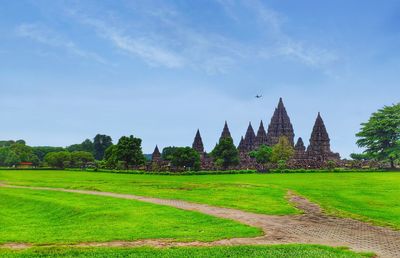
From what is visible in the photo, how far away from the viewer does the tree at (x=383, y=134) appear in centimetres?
7125

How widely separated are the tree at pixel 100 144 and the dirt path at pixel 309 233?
397 ft

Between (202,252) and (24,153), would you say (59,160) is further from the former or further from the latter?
(202,252)

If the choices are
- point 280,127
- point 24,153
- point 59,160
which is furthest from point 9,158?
point 280,127

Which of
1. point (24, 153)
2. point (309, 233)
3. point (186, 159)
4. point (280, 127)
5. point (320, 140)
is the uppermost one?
point (280, 127)

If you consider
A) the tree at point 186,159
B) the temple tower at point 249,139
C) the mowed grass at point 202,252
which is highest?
the temple tower at point 249,139

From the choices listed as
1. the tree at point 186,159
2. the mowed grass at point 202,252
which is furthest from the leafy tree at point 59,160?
the mowed grass at point 202,252

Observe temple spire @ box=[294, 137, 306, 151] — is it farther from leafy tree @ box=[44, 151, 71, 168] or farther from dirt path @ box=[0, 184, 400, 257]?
dirt path @ box=[0, 184, 400, 257]

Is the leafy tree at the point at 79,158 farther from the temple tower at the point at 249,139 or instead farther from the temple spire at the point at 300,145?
the temple spire at the point at 300,145

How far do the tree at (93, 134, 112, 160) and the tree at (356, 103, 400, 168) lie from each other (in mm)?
86562

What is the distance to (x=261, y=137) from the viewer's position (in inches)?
4437

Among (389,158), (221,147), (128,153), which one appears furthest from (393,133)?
(128,153)

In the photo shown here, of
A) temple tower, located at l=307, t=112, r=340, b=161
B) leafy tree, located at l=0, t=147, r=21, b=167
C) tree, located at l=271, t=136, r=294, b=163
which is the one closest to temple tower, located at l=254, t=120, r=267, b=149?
temple tower, located at l=307, t=112, r=340, b=161

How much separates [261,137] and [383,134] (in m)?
42.9

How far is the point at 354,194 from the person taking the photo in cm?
2541
